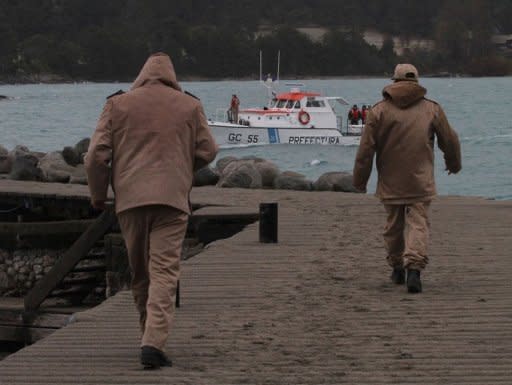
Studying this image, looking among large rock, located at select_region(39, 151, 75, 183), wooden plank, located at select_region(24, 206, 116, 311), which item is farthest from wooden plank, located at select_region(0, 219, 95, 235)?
large rock, located at select_region(39, 151, 75, 183)

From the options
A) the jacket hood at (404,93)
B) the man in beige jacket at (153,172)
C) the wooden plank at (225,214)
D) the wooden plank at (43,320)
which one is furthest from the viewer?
the wooden plank at (225,214)

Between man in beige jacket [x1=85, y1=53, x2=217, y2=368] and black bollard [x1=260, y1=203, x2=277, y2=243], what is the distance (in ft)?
17.9

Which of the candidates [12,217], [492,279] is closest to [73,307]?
[12,217]

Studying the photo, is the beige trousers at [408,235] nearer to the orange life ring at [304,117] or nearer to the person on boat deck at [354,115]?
the person on boat deck at [354,115]

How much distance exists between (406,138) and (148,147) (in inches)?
133

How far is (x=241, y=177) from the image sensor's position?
873 inches

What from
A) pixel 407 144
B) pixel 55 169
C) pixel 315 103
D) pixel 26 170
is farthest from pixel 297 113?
pixel 407 144

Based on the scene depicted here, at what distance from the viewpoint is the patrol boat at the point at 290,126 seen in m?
54.1

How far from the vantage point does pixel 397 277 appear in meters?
11.3

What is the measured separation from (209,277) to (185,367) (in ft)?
11.6

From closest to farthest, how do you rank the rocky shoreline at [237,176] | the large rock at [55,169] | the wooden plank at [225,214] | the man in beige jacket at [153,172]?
the man in beige jacket at [153,172] → the wooden plank at [225,214] → the rocky shoreline at [237,176] → the large rock at [55,169]

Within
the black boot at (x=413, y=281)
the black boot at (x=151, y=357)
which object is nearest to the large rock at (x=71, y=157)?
the black boot at (x=413, y=281)

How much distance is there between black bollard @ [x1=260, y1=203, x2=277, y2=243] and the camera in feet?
45.2

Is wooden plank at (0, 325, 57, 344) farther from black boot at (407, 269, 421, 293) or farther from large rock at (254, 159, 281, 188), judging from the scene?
large rock at (254, 159, 281, 188)
